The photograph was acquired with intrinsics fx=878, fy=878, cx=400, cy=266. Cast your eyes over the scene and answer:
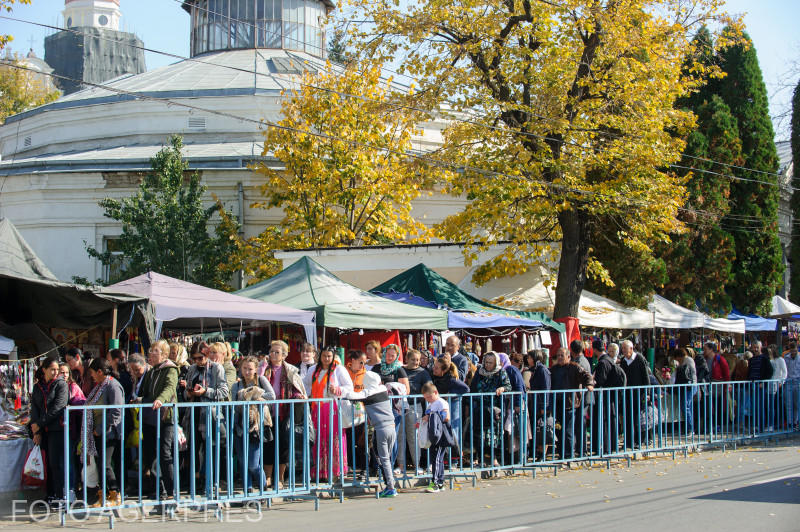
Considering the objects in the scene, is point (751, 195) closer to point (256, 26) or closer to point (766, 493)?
point (256, 26)

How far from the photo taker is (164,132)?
32.5m

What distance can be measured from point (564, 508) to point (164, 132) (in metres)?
26.3

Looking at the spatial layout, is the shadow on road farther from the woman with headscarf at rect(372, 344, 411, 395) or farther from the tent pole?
the tent pole

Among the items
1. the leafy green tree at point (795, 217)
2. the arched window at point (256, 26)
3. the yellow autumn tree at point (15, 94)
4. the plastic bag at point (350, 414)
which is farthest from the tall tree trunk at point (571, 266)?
the yellow autumn tree at point (15, 94)

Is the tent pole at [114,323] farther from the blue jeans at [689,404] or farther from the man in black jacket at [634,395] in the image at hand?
the blue jeans at [689,404]

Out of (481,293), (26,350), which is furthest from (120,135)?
(26,350)

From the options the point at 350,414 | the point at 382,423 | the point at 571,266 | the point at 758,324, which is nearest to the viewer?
the point at 382,423

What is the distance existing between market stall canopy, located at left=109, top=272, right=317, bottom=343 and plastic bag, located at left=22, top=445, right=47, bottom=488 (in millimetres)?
3075

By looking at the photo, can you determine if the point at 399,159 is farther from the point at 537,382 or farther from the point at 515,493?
the point at 515,493

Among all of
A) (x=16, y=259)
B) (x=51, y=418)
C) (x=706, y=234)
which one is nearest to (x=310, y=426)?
(x=51, y=418)

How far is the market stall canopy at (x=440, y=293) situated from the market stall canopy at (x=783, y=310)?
564 inches

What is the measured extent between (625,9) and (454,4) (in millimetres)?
3791

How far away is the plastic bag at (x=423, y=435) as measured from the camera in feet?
35.9

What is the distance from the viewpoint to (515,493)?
1084cm
